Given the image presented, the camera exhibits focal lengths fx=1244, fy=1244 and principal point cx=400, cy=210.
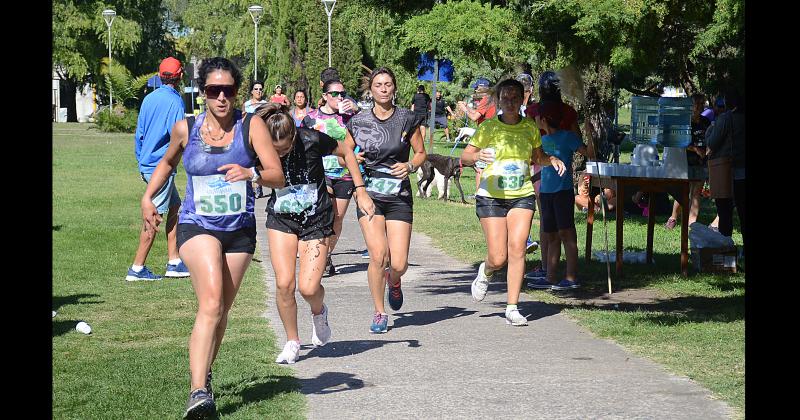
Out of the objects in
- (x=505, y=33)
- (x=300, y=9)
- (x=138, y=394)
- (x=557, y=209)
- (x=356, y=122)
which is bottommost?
(x=138, y=394)

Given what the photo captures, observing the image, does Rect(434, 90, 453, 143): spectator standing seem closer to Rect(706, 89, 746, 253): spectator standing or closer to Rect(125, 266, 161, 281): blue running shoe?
Rect(706, 89, 746, 253): spectator standing

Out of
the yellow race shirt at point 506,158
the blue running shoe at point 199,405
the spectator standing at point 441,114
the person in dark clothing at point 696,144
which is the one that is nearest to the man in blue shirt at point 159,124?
the yellow race shirt at point 506,158

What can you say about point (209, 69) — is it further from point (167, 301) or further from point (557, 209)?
point (557, 209)

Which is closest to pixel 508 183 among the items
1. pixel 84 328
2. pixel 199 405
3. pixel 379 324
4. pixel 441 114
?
pixel 379 324

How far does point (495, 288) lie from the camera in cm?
1251

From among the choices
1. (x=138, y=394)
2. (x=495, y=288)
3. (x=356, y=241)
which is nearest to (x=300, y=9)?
(x=356, y=241)

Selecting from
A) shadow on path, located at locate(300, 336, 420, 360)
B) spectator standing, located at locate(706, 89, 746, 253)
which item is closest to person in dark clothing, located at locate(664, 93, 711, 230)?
spectator standing, located at locate(706, 89, 746, 253)

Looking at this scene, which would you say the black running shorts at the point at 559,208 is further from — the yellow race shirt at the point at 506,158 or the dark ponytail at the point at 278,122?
the dark ponytail at the point at 278,122

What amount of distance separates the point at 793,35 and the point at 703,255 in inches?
278

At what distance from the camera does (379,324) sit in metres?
9.65

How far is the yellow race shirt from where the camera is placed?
10.0m

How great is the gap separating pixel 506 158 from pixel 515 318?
1.29 meters

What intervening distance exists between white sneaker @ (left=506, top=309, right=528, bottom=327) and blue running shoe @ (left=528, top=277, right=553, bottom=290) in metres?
2.27
